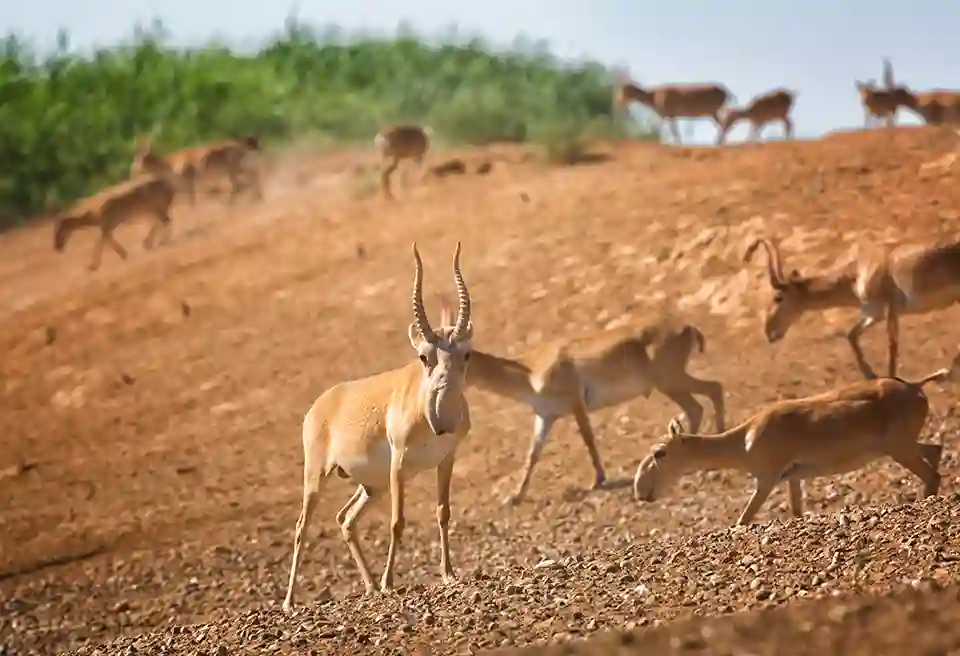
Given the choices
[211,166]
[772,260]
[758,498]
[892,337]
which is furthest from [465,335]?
[211,166]

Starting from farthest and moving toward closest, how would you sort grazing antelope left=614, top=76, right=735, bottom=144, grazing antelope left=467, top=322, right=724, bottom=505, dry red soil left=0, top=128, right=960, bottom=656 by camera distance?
grazing antelope left=614, top=76, right=735, bottom=144, grazing antelope left=467, top=322, right=724, bottom=505, dry red soil left=0, top=128, right=960, bottom=656

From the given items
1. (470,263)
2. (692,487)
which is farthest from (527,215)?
(692,487)

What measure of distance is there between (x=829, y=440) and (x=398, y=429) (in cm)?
295

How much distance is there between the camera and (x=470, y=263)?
20516 millimetres

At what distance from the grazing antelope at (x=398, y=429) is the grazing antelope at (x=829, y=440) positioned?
2151mm

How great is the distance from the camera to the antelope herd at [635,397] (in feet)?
34.7

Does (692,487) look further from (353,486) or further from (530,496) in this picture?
(353,486)

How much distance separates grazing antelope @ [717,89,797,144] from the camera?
2712 centimetres

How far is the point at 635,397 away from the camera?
14773 millimetres

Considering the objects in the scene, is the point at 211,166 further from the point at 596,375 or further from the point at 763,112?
the point at 596,375

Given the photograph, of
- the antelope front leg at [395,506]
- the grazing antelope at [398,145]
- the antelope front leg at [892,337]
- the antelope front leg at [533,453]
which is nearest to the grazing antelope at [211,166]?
the grazing antelope at [398,145]

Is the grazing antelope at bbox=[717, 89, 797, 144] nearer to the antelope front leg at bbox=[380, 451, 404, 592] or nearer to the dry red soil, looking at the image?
the dry red soil

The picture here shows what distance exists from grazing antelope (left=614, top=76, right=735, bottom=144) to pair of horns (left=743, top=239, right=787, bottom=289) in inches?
406

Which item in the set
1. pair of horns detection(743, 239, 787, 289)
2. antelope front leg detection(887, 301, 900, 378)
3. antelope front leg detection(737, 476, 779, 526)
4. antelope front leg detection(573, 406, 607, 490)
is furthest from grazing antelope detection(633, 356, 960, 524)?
pair of horns detection(743, 239, 787, 289)
